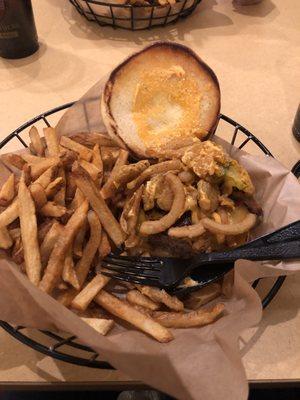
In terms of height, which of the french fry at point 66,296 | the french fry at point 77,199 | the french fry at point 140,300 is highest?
the french fry at point 77,199

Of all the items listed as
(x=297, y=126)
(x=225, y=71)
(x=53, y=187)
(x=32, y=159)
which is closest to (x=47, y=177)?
(x=53, y=187)

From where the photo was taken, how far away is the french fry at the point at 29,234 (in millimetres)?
1019

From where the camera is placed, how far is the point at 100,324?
96cm

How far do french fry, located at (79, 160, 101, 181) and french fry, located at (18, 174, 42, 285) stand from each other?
0.56ft

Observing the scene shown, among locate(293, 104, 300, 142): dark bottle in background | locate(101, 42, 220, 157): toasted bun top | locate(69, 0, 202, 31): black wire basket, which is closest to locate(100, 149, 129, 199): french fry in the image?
locate(101, 42, 220, 157): toasted bun top

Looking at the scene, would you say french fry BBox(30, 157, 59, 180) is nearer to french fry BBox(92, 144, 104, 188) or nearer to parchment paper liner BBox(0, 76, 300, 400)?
french fry BBox(92, 144, 104, 188)

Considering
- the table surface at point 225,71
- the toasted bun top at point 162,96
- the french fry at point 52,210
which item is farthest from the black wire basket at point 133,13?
the french fry at point 52,210

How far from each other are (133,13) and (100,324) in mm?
1547

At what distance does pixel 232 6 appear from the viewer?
91.7 inches

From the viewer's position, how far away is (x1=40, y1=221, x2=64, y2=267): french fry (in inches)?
41.4

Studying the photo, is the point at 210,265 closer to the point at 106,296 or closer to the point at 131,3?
the point at 106,296

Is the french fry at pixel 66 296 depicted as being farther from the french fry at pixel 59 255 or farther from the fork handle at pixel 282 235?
the fork handle at pixel 282 235

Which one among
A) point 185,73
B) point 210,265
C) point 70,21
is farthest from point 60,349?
point 70,21

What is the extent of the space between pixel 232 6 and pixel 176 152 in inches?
57.4
